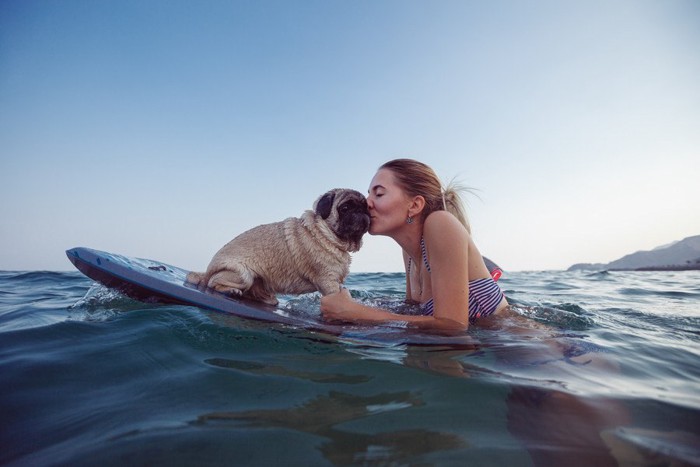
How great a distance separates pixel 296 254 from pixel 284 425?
2.86 metres

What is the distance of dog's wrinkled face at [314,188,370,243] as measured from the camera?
4.14 metres

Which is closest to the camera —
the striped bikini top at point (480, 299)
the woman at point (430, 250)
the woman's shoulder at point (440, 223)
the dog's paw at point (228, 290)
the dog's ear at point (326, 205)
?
the woman at point (430, 250)

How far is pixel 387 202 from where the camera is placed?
3428 mm

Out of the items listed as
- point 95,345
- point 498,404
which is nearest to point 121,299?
point 95,345

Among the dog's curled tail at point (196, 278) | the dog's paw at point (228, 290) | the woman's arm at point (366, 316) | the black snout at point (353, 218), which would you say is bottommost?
the woman's arm at point (366, 316)

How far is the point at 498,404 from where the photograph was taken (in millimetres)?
1658

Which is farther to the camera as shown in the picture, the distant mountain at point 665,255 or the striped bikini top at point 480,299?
the distant mountain at point 665,255

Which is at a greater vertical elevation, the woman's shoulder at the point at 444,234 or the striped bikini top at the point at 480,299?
the woman's shoulder at the point at 444,234

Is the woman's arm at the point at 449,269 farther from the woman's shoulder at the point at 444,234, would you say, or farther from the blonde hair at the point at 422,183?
the blonde hair at the point at 422,183

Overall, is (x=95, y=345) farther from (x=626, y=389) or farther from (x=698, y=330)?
(x=698, y=330)

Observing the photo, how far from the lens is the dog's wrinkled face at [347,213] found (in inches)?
163

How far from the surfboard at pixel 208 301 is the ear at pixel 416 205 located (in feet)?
3.64

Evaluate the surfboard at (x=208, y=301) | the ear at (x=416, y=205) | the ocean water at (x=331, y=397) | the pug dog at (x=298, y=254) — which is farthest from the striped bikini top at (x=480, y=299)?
the pug dog at (x=298, y=254)

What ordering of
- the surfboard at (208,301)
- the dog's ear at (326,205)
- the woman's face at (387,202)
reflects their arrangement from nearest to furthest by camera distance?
the surfboard at (208,301)
the woman's face at (387,202)
the dog's ear at (326,205)
